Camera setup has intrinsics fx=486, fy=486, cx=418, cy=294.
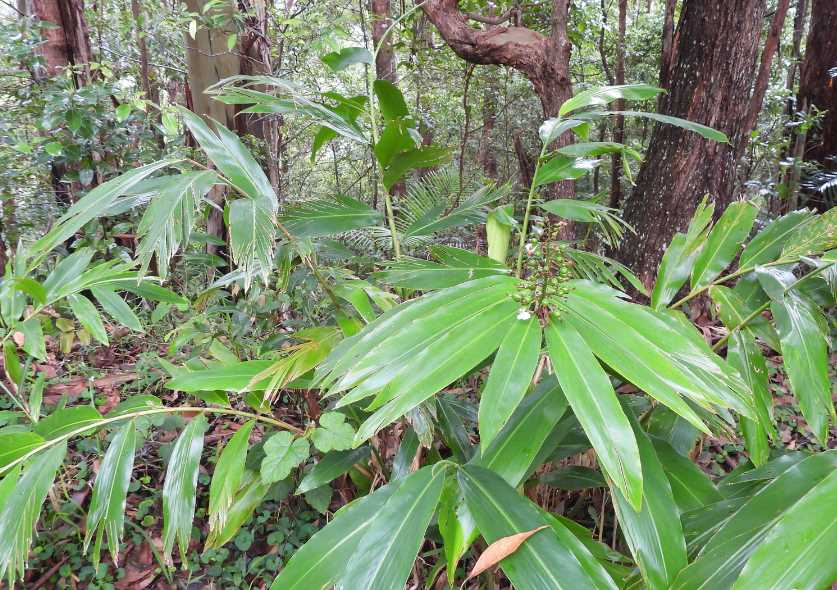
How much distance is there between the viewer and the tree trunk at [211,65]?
101 inches

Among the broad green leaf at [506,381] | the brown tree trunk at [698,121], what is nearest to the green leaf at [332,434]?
the broad green leaf at [506,381]

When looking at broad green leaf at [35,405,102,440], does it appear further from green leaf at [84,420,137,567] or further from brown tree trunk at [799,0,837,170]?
brown tree trunk at [799,0,837,170]

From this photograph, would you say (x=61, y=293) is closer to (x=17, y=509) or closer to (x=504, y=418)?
(x=17, y=509)

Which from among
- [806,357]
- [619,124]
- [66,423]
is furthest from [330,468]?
[619,124]

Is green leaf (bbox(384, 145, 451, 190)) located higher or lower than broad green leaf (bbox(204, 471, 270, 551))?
higher

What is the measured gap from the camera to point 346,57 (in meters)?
1.34

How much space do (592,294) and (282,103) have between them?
2.74 ft

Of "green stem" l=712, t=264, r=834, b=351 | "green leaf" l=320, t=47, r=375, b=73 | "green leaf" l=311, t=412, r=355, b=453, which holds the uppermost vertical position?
"green leaf" l=320, t=47, r=375, b=73

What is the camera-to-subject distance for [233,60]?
2711 mm

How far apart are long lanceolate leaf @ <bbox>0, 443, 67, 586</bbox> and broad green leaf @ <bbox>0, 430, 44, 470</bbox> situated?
1.3 inches

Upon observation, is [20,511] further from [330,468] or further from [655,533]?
[655,533]

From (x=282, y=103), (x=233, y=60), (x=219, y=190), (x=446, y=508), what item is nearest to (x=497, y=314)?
(x=446, y=508)

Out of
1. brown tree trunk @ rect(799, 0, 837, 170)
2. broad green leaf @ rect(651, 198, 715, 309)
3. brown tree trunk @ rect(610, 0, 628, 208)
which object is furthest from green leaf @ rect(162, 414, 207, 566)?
brown tree trunk @ rect(799, 0, 837, 170)

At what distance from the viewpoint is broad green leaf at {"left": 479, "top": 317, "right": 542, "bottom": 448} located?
574mm
